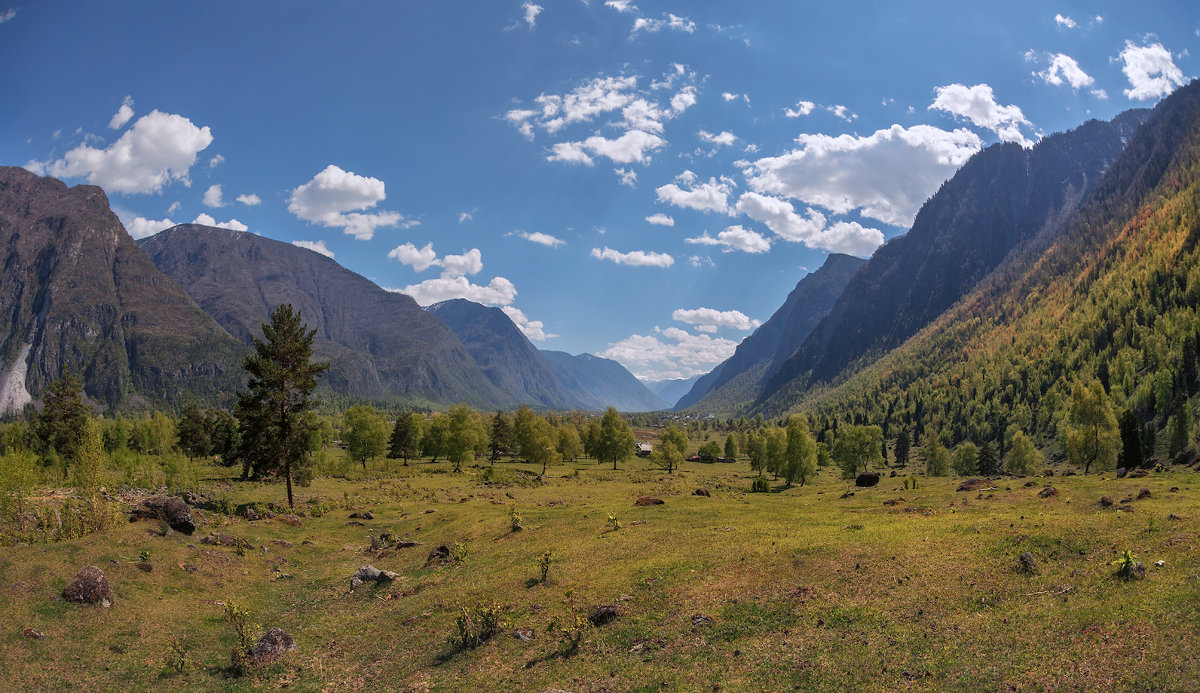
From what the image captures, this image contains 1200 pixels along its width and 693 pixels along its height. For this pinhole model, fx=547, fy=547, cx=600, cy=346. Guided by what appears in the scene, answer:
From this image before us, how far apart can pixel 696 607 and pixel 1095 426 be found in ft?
273

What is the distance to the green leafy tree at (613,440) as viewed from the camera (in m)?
118

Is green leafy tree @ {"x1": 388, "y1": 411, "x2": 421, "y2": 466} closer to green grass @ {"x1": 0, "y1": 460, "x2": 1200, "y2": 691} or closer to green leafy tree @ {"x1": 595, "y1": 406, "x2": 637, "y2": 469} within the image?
green leafy tree @ {"x1": 595, "y1": 406, "x2": 637, "y2": 469}

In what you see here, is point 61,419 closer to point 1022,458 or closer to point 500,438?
point 500,438

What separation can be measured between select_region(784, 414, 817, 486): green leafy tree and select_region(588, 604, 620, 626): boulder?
72029 mm

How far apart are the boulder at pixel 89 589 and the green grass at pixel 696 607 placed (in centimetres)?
52

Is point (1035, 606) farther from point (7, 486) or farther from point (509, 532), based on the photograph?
point (7, 486)

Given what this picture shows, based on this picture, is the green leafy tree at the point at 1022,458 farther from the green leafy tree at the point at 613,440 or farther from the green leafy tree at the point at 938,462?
the green leafy tree at the point at 613,440

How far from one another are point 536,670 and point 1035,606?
53.8 ft

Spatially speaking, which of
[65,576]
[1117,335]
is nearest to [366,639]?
[65,576]

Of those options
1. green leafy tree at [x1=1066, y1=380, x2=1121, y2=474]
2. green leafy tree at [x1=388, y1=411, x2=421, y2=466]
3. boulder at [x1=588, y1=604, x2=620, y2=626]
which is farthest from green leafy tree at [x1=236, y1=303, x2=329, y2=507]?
green leafy tree at [x1=1066, y1=380, x2=1121, y2=474]

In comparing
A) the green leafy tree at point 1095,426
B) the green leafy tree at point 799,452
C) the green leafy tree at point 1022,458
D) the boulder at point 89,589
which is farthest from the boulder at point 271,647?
the green leafy tree at point 1022,458

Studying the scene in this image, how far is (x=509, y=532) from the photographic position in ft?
124

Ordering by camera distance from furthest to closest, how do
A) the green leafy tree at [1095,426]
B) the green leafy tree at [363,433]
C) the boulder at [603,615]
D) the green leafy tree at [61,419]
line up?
1. the green leafy tree at [363,433]
2. the green leafy tree at [1095,426]
3. the green leafy tree at [61,419]
4. the boulder at [603,615]

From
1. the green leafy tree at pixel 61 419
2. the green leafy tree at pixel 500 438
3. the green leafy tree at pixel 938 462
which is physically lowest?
the green leafy tree at pixel 938 462
